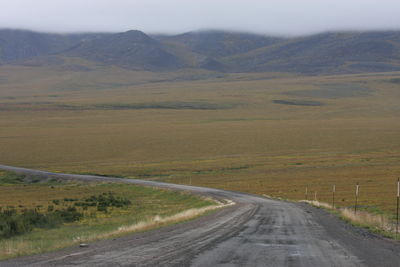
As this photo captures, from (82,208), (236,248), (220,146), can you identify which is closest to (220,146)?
(220,146)

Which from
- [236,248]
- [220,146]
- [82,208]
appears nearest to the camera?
[236,248]

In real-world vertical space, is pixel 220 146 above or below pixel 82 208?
above

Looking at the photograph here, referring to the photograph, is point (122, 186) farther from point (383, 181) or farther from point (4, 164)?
point (4, 164)

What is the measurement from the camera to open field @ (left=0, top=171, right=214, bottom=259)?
16.5 m

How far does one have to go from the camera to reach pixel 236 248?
12.9m

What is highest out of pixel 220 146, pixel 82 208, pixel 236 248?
pixel 220 146

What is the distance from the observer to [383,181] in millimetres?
46812

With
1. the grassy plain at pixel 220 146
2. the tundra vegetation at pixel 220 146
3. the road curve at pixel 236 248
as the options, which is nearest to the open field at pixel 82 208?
the road curve at pixel 236 248

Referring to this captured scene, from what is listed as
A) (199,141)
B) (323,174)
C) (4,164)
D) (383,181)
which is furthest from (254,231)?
(199,141)

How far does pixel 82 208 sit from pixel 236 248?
19.0m

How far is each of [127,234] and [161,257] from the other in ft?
15.7

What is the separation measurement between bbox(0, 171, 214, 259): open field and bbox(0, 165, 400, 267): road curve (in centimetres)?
140

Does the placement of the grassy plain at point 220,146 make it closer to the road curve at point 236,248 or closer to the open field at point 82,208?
the open field at point 82,208

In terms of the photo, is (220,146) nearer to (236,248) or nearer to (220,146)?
(220,146)
